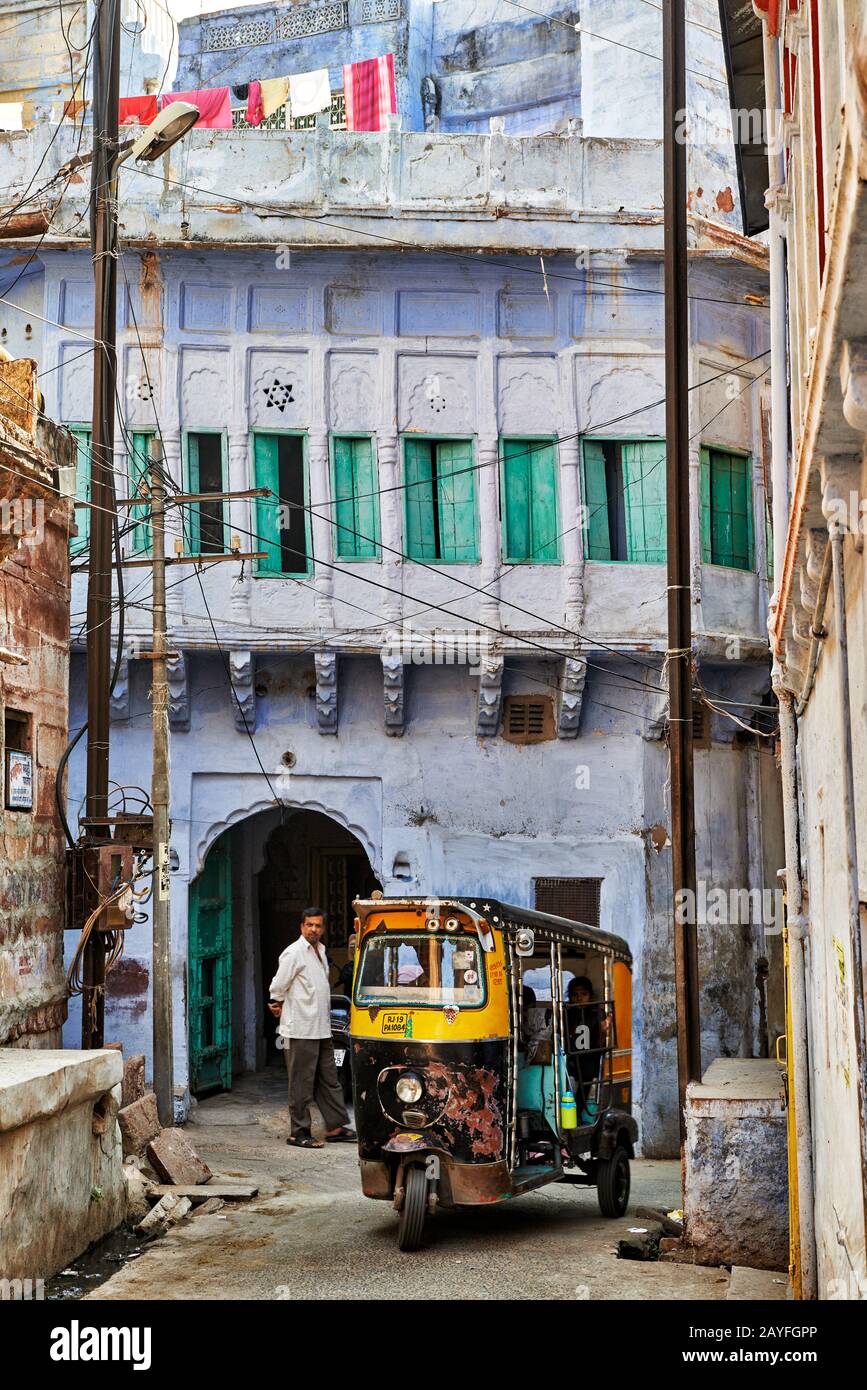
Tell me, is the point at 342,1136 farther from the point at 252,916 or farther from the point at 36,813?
the point at 252,916

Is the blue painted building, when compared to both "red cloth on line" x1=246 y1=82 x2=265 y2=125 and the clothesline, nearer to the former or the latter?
the clothesline

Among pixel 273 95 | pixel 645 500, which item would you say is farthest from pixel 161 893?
pixel 273 95

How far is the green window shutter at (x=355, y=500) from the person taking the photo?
18.4 m

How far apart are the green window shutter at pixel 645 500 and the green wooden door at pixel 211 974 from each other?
6645 millimetres

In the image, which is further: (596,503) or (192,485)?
(596,503)

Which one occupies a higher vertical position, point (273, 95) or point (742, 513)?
point (273, 95)

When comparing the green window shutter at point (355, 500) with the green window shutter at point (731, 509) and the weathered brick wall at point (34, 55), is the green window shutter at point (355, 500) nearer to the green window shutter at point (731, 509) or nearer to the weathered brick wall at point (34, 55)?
the green window shutter at point (731, 509)

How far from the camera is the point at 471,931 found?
10.6 m

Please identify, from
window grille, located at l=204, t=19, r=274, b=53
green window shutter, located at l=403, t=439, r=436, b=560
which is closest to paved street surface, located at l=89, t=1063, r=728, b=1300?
green window shutter, located at l=403, t=439, r=436, b=560

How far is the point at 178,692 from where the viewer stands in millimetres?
18406

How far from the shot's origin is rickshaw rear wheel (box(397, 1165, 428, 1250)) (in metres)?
10.1

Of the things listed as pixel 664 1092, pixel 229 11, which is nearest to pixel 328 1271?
pixel 664 1092

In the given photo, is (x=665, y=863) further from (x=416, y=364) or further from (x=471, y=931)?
(x=471, y=931)

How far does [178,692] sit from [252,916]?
4.38m
